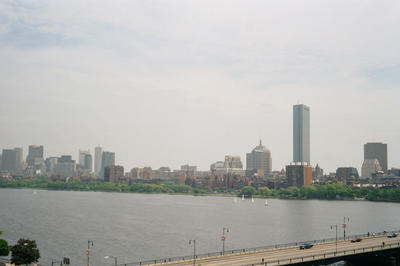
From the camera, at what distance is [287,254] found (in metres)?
82.4

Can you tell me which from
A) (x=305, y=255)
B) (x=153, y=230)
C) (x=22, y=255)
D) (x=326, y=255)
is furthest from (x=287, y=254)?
(x=153, y=230)

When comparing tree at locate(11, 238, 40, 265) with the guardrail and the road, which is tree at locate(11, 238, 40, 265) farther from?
the guardrail

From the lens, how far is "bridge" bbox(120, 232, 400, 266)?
73.7 m

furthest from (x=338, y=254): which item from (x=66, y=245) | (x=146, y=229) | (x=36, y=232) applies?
(x=36, y=232)

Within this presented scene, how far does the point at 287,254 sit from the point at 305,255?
2944mm

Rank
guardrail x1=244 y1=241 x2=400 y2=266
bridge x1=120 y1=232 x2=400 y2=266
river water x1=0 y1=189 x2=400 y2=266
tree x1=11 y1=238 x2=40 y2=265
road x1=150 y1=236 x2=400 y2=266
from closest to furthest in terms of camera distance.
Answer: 1. tree x1=11 y1=238 x2=40 y2=265
2. guardrail x1=244 y1=241 x2=400 y2=266
3. road x1=150 y1=236 x2=400 y2=266
4. bridge x1=120 y1=232 x2=400 y2=266
5. river water x1=0 y1=189 x2=400 y2=266

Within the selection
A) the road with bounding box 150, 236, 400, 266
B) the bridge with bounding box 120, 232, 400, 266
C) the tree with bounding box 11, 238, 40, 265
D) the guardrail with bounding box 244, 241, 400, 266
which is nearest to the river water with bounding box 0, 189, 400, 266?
the tree with bounding box 11, 238, 40, 265

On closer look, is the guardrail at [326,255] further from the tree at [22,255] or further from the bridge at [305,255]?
the tree at [22,255]

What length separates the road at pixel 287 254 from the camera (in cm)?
7350

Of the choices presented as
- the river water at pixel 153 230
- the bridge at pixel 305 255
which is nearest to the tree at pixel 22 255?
the bridge at pixel 305 255

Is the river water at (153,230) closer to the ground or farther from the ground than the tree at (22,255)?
closer to the ground

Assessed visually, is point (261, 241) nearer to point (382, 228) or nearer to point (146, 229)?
point (146, 229)

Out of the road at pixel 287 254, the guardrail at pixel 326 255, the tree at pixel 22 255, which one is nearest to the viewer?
the tree at pixel 22 255

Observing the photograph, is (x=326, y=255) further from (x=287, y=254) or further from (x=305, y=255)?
(x=287, y=254)
